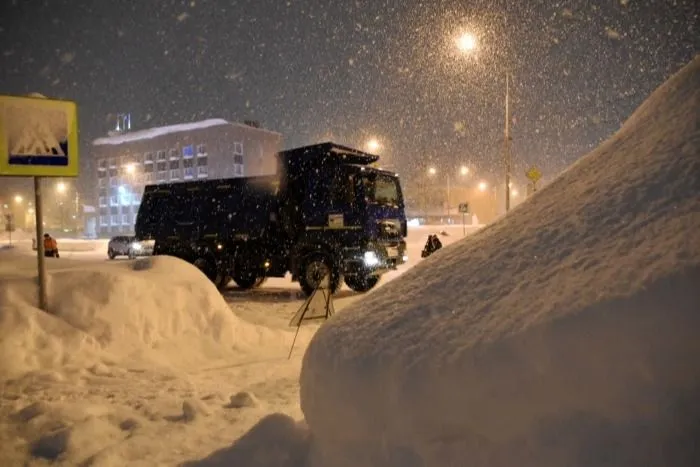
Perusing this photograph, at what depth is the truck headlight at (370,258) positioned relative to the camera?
39.9 feet

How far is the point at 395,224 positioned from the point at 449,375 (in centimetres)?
1076

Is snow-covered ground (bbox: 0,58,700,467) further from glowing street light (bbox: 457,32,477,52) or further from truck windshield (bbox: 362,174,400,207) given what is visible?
glowing street light (bbox: 457,32,477,52)

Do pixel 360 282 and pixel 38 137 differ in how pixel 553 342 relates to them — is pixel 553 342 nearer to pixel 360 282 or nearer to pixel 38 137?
pixel 38 137

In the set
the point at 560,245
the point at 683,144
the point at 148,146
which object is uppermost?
the point at 148,146

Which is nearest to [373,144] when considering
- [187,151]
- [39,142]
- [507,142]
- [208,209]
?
[507,142]

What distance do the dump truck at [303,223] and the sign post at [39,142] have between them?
20.2 feet

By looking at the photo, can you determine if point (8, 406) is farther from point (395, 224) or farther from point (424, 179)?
point (424, 179)

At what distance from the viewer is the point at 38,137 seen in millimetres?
6664

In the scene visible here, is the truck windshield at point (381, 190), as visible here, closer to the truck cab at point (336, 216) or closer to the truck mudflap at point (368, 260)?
the truck cab at point (336, 216)

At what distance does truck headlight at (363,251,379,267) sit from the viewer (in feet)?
39.9

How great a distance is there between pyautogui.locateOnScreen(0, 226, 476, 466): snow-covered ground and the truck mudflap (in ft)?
11.9

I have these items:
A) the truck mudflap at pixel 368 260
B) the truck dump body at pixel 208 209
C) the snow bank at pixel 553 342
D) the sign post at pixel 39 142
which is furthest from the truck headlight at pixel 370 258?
the snow bank at pixel 553 342

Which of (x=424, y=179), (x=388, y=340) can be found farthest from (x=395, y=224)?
(x=424, y=179)

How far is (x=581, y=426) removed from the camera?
1878 mm
